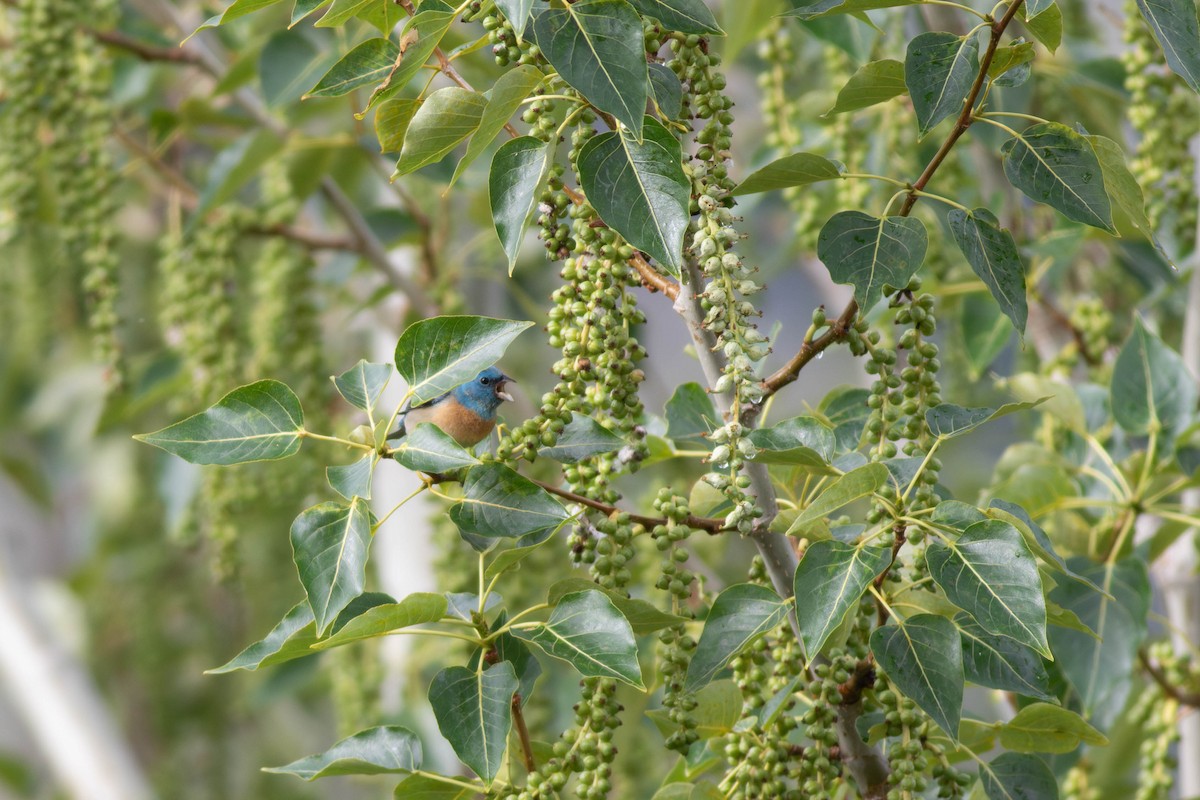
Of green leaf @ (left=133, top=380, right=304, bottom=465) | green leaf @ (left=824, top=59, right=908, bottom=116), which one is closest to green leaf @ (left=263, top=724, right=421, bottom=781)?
green leaf @ (left=133, top=380, right=304, bottom=465)

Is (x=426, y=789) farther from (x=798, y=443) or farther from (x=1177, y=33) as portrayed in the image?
(x=1177, y=33)

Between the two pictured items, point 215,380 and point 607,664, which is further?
point 215,380

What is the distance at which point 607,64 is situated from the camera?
2.33 ft

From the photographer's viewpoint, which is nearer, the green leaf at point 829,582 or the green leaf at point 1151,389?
the green leaf at point 829,582

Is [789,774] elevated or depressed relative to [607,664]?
depressed

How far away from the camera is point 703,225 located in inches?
30.6

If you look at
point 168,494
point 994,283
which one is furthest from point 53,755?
point 994,283

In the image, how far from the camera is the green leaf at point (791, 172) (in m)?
0.79

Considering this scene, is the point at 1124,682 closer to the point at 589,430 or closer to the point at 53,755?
the point at 589,430

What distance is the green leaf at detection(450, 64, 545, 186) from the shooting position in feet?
2.50

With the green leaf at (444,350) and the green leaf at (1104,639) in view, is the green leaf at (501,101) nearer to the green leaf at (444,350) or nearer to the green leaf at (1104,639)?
the green leaf at (444,350)

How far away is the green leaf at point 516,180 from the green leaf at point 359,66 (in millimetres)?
113

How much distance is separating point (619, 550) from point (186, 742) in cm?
358

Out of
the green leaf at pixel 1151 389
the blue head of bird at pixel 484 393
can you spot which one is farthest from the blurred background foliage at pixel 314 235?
the blue head of bird at pixel 484 393
